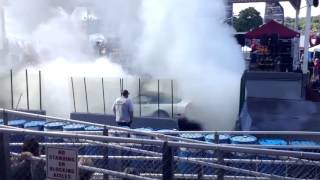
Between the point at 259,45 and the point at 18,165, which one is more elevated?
the point at 259,45

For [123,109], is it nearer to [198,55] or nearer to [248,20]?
[198,55]

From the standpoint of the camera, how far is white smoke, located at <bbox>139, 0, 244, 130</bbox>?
1342 centimetres

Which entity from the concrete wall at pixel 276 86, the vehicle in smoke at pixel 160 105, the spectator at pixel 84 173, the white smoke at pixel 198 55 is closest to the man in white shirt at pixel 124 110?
the vehicle in smoke at pixel 160 105

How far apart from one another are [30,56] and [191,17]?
9.48 meters

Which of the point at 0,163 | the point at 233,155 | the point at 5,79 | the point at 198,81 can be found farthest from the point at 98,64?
the point at 0,163

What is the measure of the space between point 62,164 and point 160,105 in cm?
898

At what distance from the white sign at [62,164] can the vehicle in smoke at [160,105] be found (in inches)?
343

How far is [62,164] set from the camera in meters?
3.77

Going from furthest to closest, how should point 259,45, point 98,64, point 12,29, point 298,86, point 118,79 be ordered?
point 12,29 < point 98,64 < point 259,45 < point 118,79 < point 298,86

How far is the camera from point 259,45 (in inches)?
663

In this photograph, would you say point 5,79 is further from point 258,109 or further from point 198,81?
point 258,109

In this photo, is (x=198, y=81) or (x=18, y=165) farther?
(x=198, y=81)

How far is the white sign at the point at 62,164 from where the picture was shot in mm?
3699

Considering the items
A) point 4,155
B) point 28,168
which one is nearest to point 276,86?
point 28,168
